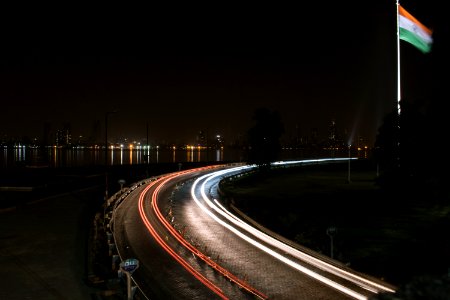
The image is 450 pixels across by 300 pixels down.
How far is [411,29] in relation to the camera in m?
27.4

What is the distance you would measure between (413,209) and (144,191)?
2465 centimetres

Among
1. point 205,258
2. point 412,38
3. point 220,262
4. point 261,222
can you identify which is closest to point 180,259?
point 205,258

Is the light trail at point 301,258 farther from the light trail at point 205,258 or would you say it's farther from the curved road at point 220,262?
the light trail at point 205,258

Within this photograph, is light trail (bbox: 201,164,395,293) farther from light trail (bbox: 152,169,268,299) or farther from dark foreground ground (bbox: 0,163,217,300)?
dark foreground ground (bbox: 0,163,217,300)

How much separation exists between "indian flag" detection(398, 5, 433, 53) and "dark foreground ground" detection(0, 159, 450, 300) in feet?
35.2

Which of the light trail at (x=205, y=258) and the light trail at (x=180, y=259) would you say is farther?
the light trail at (x=180, y=259)

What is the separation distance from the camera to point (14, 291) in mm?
14094

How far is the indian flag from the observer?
87.8 feet

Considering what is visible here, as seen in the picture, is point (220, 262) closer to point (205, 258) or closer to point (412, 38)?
point (205, 258)

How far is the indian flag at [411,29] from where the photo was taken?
26.8 metres

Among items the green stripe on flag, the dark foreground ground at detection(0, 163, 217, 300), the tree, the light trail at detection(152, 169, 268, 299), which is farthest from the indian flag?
the tree

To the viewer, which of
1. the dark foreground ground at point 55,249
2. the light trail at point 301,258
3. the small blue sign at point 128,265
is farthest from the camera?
the dark foreground ground at point 55,249

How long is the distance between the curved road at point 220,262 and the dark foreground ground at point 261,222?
5.89ft

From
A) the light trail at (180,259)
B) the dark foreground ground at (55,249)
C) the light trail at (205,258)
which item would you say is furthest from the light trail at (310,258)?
the dark foreground ground at (55,249)
